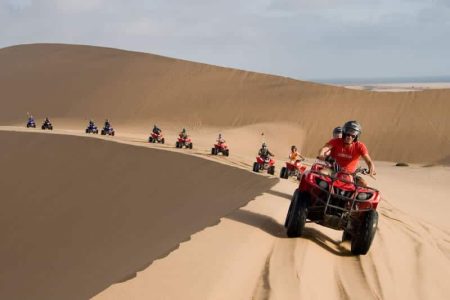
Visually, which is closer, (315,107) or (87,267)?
(87,267)

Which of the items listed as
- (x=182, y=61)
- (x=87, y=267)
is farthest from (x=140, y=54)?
(x=87, y=267)

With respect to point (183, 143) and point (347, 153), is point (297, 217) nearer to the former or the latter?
point (347, 153)

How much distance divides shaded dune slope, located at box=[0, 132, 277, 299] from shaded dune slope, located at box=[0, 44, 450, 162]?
18.2m

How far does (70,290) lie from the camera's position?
917cm

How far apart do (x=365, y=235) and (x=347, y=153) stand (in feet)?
3.90

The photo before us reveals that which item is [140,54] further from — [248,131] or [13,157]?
[13,157]

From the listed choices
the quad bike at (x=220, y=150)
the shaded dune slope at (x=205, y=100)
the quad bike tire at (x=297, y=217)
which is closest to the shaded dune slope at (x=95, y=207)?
the quad bike tire at (x=297, y=217)

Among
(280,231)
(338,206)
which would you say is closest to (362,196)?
(338,206)

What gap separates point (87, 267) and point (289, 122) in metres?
32.3

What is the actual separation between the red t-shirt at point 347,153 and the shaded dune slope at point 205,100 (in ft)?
91.1

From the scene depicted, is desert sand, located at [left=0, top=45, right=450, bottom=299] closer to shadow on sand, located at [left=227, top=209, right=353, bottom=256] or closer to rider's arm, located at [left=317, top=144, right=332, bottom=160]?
shadow on sand, located at [left=227, top=209, right=353, bottom=256]

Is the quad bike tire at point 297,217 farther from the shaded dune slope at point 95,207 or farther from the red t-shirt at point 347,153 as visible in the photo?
the shaded dune slope at point 95,207

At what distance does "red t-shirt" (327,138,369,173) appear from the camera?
6.70 meters

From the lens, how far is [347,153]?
6719 millimetres
